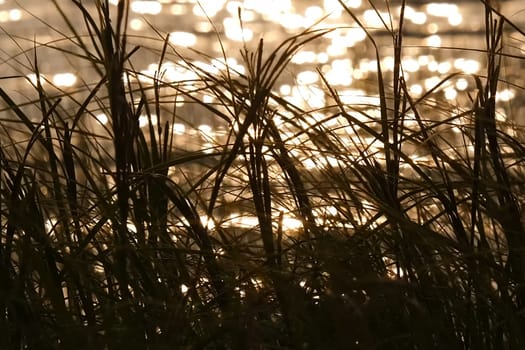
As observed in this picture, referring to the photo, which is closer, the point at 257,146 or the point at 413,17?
the point at 257,146

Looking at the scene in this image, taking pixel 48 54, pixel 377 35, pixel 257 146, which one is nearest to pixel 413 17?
pixel 377 35

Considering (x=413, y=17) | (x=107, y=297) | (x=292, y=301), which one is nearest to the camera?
(x=292, y=301)

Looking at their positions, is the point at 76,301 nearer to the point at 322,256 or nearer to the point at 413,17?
the point at 322,256

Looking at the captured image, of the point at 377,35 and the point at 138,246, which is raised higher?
the point at 377,35

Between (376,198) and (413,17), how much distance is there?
92.4 inches

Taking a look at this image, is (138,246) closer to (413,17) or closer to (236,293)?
(236,293)

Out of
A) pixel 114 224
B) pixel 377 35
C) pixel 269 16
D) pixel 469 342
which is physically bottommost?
pixel 469 342

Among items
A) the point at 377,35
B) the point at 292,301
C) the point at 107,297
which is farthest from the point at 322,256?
the point at 377,35

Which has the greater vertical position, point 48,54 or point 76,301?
point 48,54

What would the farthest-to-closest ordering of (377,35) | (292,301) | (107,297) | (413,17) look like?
(413,17), (377,35), (107,297), (292,301)

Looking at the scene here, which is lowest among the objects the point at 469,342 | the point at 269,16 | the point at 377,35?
the point at 469,342

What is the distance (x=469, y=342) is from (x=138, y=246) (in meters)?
0.19

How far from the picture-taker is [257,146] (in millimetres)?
645

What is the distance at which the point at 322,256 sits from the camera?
56cm
